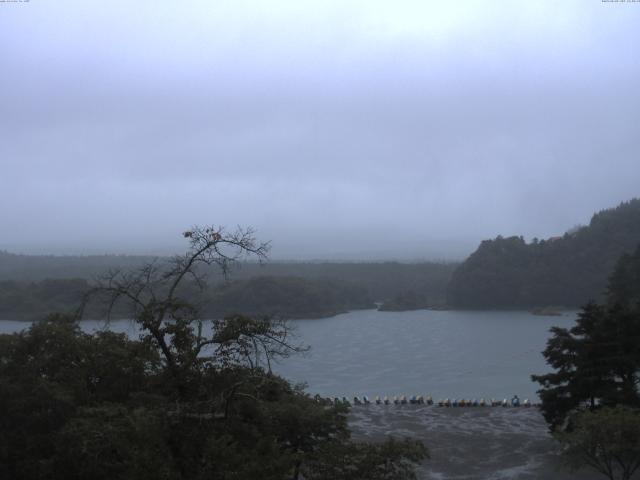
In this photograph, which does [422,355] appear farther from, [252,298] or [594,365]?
[594,365]

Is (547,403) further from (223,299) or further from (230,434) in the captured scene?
(223,299)

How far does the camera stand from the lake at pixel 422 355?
22172mm

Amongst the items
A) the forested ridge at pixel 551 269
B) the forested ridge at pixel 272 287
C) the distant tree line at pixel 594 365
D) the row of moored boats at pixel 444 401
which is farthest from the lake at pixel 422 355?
the distant tree line at pixel 594 365

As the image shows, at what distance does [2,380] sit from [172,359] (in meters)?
2.54

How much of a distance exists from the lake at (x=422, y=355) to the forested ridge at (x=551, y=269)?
4.76 m

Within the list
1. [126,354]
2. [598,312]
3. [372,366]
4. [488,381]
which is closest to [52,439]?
[126,354]

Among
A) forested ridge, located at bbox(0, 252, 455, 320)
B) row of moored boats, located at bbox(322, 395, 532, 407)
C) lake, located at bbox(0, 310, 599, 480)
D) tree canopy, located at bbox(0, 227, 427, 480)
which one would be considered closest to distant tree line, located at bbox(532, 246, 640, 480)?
lake, located at bbox(0, 310, 599, 480)

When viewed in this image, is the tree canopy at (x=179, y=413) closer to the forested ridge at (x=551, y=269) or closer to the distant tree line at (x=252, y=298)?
the distant tree line at (x=252, y=298)

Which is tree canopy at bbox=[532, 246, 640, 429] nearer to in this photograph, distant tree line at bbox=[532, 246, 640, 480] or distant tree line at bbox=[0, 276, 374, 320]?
distant tree line at bbox=[532, 246, 640, 480]

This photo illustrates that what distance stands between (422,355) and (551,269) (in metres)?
22.4

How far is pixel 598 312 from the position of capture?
43.2 ft

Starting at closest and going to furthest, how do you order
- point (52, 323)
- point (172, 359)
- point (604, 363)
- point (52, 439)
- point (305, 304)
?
point (172, 359)
point (52, 439)
point (52, 323)
point (604, 363)
point (305, 304)

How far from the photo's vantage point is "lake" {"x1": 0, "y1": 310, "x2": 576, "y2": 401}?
2217 centimetres

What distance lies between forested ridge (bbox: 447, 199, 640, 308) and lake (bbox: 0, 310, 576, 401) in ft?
15.6
